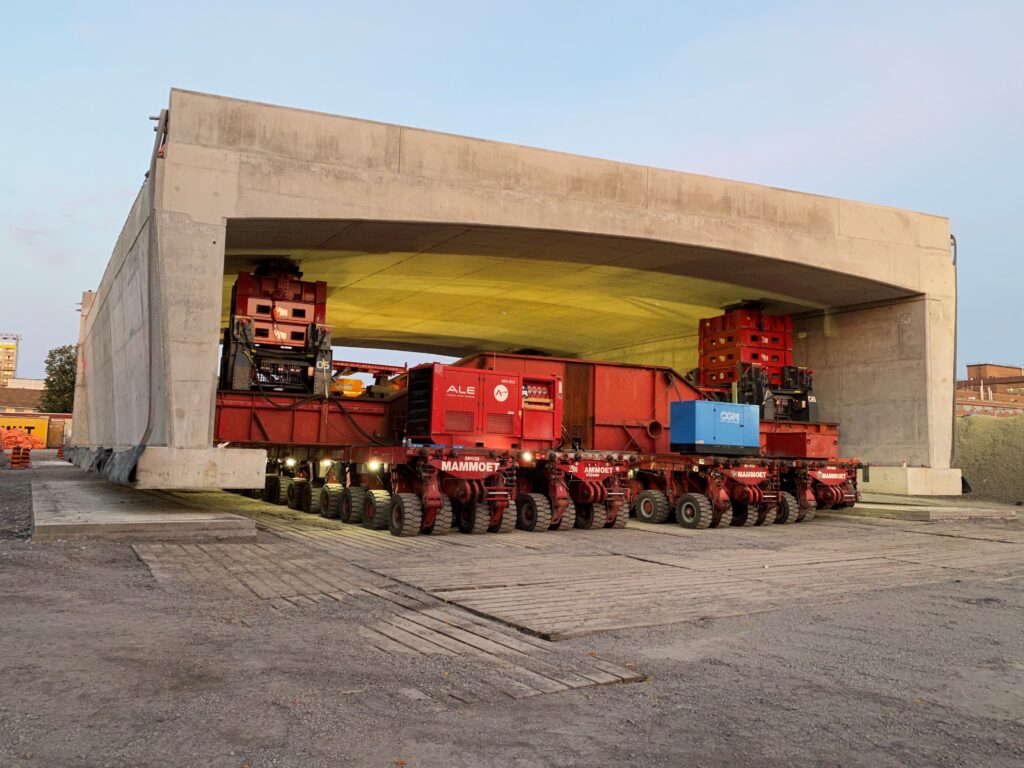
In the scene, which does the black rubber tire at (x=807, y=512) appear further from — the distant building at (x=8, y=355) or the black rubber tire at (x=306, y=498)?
the distant building at (x=8, y=355)

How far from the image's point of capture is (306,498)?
55.7 feet

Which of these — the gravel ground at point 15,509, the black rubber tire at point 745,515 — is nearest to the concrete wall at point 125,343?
the gravel ground at point 15,509

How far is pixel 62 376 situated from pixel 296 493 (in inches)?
2238

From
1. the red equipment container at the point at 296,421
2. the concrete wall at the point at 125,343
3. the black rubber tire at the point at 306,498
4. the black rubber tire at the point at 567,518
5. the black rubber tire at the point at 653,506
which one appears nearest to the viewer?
the black rubber tire at the point at 567,518

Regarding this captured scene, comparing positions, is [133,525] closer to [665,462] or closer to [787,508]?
[665,462]

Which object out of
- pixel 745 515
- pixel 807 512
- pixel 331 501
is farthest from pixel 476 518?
pixel 807 512

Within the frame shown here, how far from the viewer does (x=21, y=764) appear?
332 centimetres

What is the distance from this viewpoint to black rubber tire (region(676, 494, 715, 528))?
15.1 meters

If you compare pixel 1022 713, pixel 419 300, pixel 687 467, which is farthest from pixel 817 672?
pixel 419 300

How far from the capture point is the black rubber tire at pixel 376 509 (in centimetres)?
1320

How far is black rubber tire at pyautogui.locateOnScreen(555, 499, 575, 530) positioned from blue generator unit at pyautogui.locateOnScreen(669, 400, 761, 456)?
325 cm

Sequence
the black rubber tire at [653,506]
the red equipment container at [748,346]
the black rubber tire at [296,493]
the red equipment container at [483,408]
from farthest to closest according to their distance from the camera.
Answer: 1. the red equipment container at [748,346]
2. the black rubber tire at [296,493]
3. the black rubber tire at [653,506]
4. the red equipment container at [483,408]

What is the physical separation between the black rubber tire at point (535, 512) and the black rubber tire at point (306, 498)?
497 cm

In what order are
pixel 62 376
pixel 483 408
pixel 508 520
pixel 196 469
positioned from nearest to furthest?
pixel 196 469, pixel 508 520, pixel 483 408, pixel 62 376
